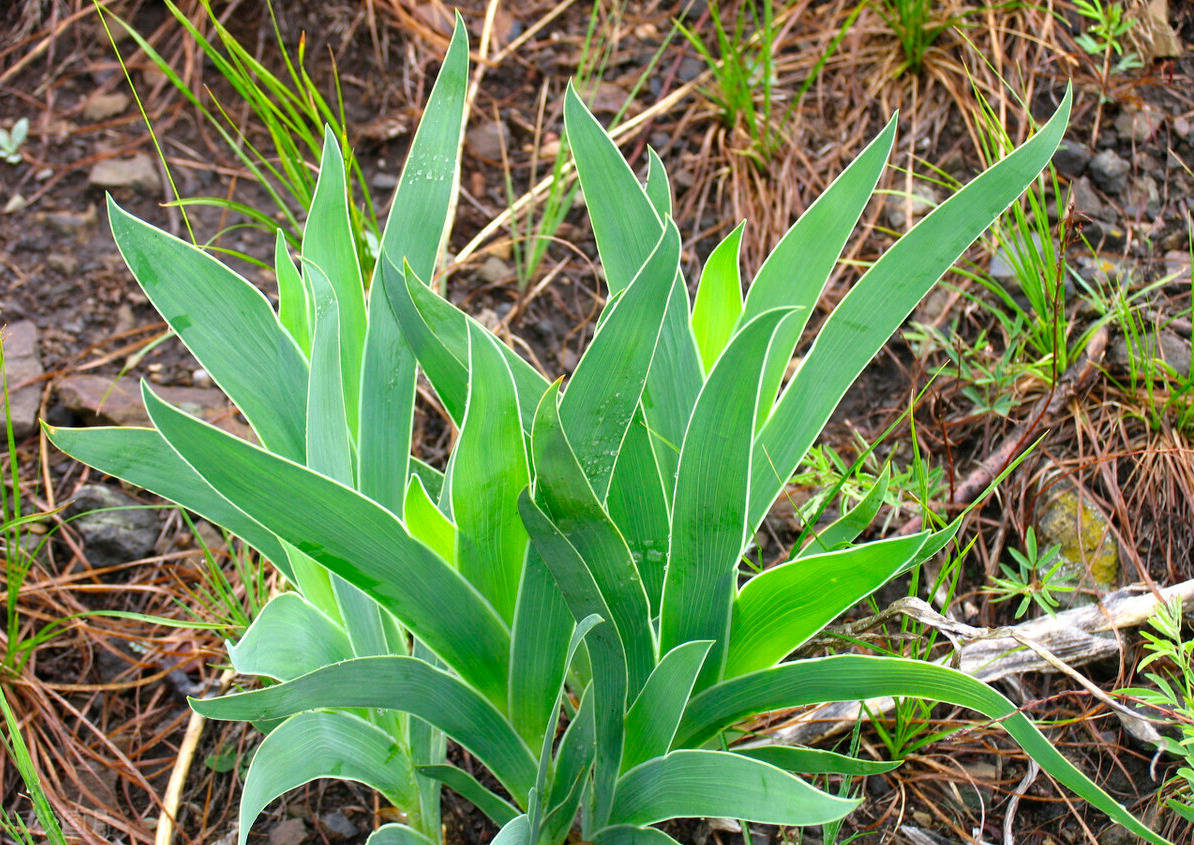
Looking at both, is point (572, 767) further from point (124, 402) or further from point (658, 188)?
point (124, 402)

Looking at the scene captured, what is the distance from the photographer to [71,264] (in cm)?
182

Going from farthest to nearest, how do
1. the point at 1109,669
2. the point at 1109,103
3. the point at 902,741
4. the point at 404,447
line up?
the point at 1109,103, the point at 1109,669, the point at 902,741, the point at 404,447

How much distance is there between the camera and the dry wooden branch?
3.80ft

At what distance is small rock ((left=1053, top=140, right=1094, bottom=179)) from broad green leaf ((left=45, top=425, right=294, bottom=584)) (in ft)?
4.93

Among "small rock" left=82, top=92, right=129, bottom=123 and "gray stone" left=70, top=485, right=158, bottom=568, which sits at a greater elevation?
"small rock" left=82, top=92, right=129, bottom=123

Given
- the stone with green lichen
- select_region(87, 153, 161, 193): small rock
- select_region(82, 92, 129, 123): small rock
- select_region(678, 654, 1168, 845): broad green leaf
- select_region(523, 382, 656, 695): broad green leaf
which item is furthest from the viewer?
select_region(82, 92, 129, 123): small rock

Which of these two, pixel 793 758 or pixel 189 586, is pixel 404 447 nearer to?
pixel 793 758

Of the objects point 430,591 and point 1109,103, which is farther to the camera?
point 1109,103

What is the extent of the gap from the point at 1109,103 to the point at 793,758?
1.46 metres

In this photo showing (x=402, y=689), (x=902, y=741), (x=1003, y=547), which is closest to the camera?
(x=402, y=689)

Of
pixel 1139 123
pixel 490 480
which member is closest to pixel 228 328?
pixel 490 480

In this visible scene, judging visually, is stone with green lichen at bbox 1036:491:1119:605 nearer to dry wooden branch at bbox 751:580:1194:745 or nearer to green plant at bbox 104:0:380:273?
dry wooden branch at bbox 751:580:1194:745

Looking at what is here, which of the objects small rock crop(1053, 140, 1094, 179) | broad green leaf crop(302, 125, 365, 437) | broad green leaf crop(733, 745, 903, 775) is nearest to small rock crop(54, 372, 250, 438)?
broad green leaf crop(302, 125, 365, 437)

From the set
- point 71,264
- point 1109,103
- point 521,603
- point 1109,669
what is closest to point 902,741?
point 1109,669
